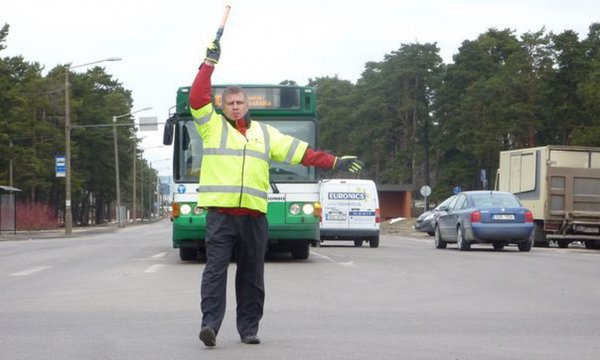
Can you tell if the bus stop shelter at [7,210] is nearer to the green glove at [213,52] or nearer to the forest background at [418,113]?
the forest background at [418,113]

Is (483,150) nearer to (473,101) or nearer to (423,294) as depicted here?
(473,101)

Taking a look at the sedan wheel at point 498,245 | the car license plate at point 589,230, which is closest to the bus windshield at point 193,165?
the sedan wheel at point 498,245

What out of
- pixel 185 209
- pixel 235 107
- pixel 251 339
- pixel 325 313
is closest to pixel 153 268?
pixel 185 209

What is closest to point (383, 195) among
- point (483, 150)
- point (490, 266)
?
point (483, 150)

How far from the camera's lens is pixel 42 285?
51.2 feet

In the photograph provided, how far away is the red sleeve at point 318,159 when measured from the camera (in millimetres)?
9039

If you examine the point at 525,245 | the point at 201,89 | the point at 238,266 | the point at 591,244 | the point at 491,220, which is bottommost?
the point at 591,244

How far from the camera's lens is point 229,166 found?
8789mm

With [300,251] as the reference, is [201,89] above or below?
above

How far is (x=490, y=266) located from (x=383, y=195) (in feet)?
201

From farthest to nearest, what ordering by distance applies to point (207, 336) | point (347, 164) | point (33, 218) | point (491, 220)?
point (33, 218), point (491, 220), point (347, 164), point (207, 336)

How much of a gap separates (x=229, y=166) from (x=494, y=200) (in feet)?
64.2

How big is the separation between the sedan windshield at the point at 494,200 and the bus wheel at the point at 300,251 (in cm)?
699

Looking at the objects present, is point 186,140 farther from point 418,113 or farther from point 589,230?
point 418,113
